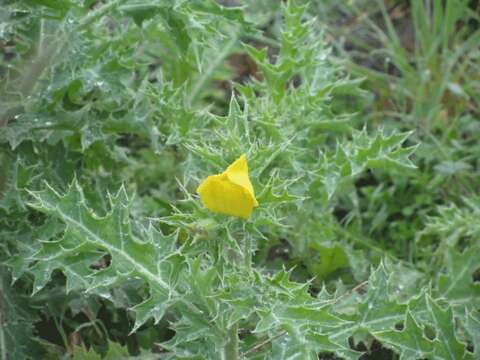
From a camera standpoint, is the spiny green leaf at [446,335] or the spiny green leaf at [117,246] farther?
the spiny green leaf at [446,335]

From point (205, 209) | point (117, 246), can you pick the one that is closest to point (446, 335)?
point (205, 209)

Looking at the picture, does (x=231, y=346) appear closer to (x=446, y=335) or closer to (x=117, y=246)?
(x=117, y=246)

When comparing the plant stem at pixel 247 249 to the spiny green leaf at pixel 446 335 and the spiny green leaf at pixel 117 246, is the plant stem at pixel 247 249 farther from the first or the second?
the spiny green leaf at pixel 446 335

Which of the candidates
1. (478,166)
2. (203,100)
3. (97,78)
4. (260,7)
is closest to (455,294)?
(478,166)

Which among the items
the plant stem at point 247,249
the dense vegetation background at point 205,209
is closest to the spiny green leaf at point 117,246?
the dense vegetation background at point 205,209

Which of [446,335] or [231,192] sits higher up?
[231,192]

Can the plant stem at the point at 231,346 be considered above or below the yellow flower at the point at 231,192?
below

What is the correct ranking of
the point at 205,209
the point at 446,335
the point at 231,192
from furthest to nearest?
the point at 446,335, the point at 205,209, the point at 231,192
